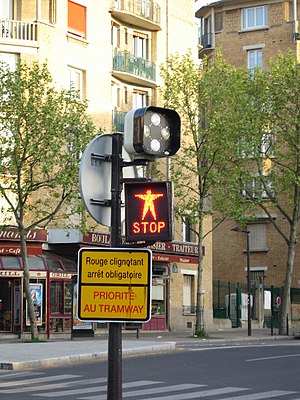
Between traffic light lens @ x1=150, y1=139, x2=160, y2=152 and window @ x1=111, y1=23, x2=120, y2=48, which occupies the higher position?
window @ x1=111, y1=23, x2=120, y2=48

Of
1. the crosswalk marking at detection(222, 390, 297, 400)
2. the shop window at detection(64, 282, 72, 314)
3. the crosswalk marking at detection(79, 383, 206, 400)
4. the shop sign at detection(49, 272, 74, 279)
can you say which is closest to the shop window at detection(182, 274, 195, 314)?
the shop window at detection(64, 282, 72, 314)

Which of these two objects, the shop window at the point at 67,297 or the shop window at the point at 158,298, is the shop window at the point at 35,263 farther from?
the shop window at the point at 158,298

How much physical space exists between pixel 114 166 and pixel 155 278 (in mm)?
39482

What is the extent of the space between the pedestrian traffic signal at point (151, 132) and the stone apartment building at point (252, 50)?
51.5 m

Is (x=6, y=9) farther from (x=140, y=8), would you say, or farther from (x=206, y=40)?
(x=206, y=40)

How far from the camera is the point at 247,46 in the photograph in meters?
64.9

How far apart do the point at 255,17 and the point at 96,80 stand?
894 inches

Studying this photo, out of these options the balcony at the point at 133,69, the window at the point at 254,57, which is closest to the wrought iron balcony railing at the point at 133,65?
the balcony at the point at 133,69

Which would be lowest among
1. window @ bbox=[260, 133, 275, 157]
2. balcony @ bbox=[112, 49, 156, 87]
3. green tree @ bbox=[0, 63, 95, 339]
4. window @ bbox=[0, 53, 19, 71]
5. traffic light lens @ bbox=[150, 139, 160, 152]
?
traffic light lens @ bbox=[150, 139, 160, 152]

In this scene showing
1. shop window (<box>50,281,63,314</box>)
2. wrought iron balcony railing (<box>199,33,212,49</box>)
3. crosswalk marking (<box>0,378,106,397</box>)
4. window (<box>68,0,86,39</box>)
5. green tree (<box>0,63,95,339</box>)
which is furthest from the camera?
wrought iron balcony railing (<box>199,33,212,49</box>)

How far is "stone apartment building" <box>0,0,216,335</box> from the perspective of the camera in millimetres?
39406

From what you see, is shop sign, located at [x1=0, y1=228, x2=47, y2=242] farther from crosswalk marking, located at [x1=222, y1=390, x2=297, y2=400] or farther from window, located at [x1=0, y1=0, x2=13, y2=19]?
crosswalk marking, located at [x1=222, y1=390, x2=297, y2=400]

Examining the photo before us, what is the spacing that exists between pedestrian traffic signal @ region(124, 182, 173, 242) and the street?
892 cm

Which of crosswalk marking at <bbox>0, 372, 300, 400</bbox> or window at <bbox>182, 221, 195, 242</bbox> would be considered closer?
crosswalk marking at <bbox>0, 372, 300, 400</bbox>
